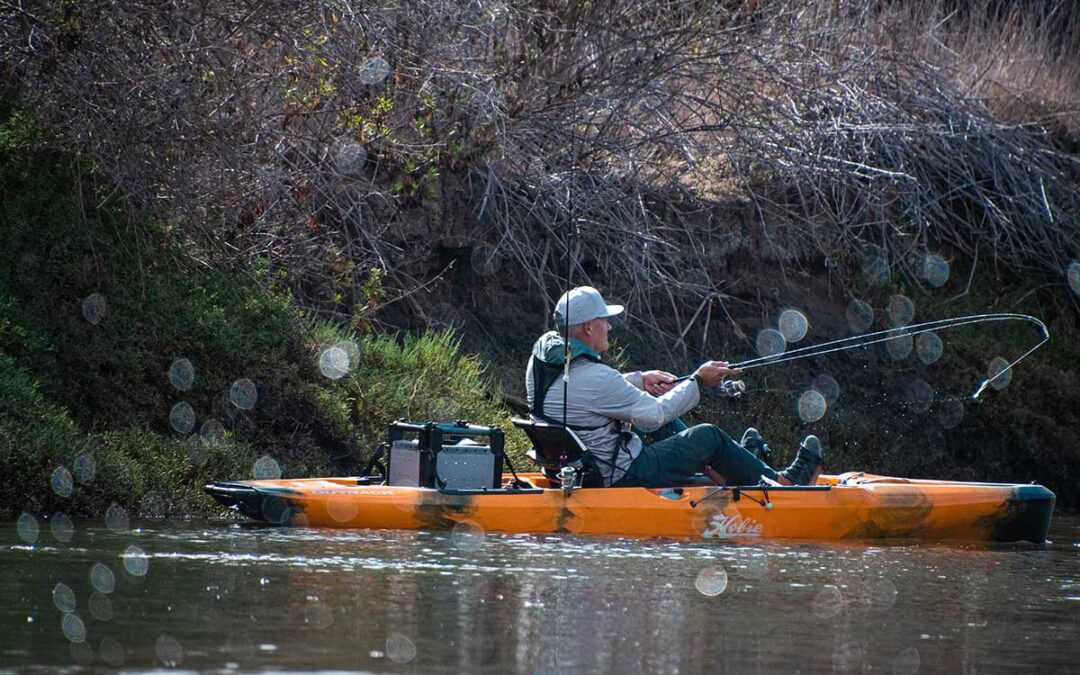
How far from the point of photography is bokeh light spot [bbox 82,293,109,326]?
10828 millimetres

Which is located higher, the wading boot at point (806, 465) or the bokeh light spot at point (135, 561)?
the wading boot at point (806, 465)

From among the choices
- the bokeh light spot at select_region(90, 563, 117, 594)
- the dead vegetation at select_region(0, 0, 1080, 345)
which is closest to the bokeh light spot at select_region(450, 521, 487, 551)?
the bokeh light spot at select_region(90, 563, 117, 594)

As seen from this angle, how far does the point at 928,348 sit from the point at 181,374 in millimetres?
7366

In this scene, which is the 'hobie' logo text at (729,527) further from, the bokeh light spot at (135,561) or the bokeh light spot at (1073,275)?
the bokeh light spot at (1073,275)

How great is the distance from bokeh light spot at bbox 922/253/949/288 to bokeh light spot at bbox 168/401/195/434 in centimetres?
783

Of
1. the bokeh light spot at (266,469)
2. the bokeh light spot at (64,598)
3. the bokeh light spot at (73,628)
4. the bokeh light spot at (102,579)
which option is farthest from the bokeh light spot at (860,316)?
the bokeh light spot at (73,628)

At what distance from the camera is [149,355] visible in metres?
10.9

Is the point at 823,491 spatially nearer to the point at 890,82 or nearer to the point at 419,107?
the point at 419,107

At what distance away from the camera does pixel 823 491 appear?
31.4ft

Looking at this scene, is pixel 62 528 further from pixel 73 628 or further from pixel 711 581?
pixel 711 581

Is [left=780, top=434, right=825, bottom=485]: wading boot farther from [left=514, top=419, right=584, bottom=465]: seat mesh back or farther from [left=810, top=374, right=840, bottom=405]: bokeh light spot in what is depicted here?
[left=810, top=374, right=840, bottom=405]: bokeh light spot

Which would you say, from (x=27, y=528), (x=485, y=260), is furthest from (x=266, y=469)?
(x=485, y=260)

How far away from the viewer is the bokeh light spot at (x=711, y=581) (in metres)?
6.91

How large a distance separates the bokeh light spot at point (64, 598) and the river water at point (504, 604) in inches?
0.6
